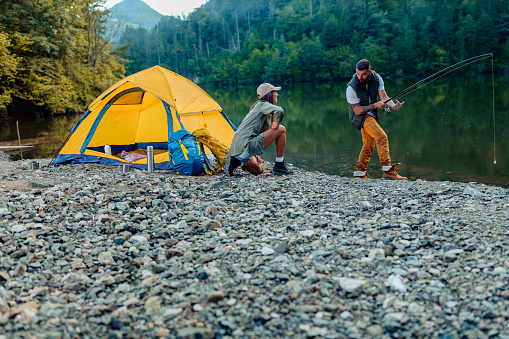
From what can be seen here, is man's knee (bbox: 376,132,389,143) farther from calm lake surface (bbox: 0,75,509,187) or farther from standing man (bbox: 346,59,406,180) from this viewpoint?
calm lake surface (bbox: 0,75,509,187)

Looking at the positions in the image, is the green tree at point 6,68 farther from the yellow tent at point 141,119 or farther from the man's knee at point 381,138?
the man's knee at point 381,138

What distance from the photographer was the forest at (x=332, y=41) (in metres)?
65.4

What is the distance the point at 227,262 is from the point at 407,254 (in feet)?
5.49

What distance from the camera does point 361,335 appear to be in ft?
9.41

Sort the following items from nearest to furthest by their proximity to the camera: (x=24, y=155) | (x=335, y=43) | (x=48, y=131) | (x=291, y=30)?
1. (x=24, y=155)
2. (x=48, y=131)
3. (x=335, y=43)
4. (x=291, y=30)

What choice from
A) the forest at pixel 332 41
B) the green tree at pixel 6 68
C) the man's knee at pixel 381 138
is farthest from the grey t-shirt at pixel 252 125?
the forest at pixel 332 41

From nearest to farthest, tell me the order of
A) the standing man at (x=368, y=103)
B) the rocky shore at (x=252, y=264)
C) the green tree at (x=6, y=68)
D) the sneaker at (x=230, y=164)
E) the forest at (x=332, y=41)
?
the rocky shore at (x=252, y=264), the standing man at (x=368, y=103), the sneaker at (x=230, y=164), the green tree at (x=6, y=68), the forest at (x=332, y=41)

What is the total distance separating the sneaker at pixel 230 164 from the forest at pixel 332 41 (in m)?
38.4

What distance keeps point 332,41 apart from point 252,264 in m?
83.0

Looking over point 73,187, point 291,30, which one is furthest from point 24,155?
point 291,30

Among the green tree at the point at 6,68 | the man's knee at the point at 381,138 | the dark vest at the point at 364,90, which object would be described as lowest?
the man's knee at the point at 381,138

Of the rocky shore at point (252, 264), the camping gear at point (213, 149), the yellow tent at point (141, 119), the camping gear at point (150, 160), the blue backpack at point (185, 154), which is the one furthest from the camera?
the yellow tent at point (141, 119)

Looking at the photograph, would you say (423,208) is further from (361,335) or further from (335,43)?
(335,43)

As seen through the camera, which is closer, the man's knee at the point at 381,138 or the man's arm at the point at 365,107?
the man's arm at the point at 365,107
